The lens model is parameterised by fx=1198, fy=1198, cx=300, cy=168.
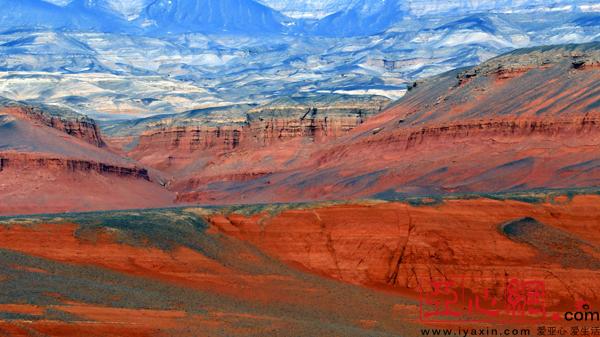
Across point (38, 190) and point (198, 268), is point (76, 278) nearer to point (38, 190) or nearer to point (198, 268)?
point (198, 268)

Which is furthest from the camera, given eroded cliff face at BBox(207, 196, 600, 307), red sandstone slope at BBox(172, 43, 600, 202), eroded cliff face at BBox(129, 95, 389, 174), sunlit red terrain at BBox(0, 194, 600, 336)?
eroded cliff face at BBox(129, 95, 389, 174)

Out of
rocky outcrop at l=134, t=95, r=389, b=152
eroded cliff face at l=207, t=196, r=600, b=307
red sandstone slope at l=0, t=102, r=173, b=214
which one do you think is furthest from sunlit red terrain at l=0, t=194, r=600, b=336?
rocky outcrop at l=134, t=95, r=389, b=152

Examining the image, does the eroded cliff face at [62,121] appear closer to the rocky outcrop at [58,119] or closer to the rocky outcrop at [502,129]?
the rocky outcrop at [58,119]

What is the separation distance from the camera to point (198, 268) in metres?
43.2

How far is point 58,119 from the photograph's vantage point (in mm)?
116875

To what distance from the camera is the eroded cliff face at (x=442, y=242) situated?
144 feet

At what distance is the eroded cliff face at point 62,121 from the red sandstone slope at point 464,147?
14.3 meters

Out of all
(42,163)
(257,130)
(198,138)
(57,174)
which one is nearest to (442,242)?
(57,174)

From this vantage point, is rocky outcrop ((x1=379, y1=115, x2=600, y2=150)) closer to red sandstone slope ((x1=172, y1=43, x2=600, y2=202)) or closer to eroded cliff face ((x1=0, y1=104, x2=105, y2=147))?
red sandstone slope ((x1=172, y1=43, x2=600, y2=202))

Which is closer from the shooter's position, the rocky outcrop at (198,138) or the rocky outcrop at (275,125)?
the rocky outcrop at (275,125)

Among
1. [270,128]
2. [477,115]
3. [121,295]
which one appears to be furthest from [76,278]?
[270,128]

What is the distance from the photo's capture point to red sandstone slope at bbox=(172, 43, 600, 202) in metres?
77.2

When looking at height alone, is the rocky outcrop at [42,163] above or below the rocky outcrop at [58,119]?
below

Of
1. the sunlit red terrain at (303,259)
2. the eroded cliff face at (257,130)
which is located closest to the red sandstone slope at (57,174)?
the eroded cliff face at (257,130)
